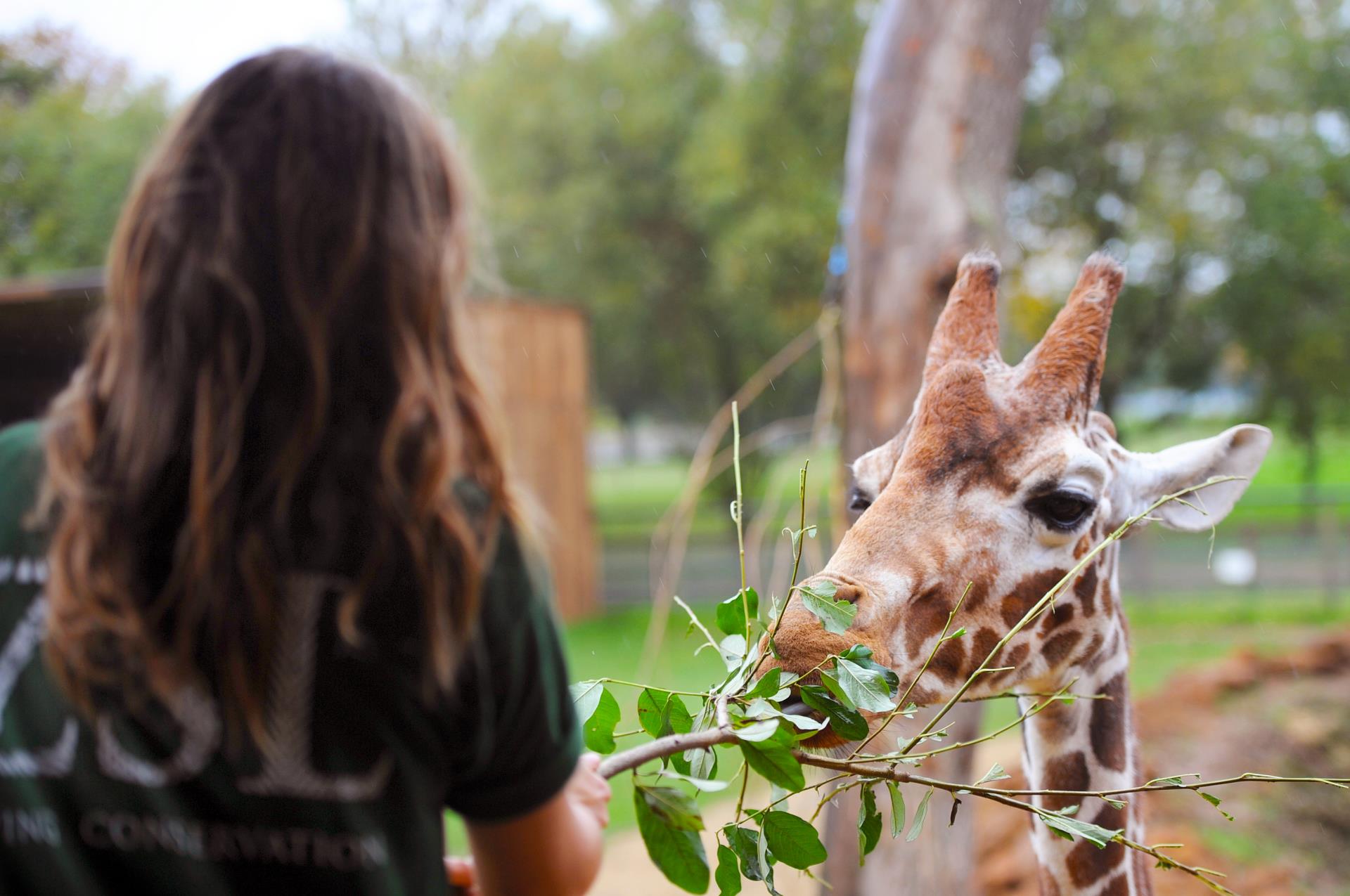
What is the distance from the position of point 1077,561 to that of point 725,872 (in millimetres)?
626

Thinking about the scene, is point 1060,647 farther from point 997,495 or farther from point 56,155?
point 56,155

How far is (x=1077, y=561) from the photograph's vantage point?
1355 millimetres

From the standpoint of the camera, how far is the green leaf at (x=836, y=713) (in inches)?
44.3

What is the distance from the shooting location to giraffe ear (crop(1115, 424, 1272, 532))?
1.33 metres

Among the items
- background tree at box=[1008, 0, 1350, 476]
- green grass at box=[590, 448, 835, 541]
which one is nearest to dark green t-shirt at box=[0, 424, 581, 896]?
background tree at box=[1008, 0, 1350, 476]

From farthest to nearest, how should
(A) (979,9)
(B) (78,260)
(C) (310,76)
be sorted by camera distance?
(B) (78,260) < (A) (979,9) < (C) (310,76)

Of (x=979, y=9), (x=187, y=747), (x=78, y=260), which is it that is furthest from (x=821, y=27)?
(x=187, y=747)

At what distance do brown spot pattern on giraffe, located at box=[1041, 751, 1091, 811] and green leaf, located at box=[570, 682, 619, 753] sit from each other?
2.08ft

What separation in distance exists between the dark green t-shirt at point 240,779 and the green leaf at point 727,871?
1.24ft

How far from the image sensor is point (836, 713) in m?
1.13

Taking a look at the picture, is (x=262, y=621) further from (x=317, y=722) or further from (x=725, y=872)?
(x=725, y=872)

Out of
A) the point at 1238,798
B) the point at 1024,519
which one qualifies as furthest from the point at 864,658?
the point at 1238,798

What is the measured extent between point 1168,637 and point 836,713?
28.2ft

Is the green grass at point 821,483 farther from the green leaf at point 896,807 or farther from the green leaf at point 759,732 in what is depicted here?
the green leaf at point 759,732
